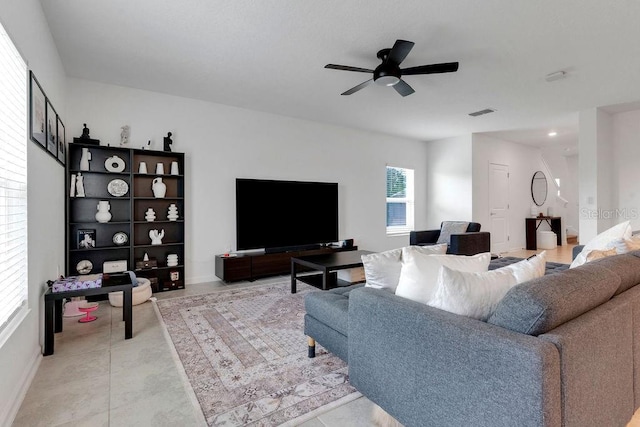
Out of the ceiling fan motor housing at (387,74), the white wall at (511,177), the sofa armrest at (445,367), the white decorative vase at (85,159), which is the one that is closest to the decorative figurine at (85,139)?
the white decorative vase at (85,159)

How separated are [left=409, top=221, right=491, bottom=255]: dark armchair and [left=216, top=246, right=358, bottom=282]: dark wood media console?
2132mm

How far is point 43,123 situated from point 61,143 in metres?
0.91

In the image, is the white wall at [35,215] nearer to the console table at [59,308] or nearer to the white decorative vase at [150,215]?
the console table at [59,308]

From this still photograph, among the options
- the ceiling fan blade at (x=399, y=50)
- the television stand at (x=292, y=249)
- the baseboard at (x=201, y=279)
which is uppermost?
the ceiling fan blade at (x=399, y=50)

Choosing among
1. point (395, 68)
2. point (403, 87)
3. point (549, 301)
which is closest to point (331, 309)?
point (549, 301)

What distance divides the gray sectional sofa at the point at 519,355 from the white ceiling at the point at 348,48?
6.90ft

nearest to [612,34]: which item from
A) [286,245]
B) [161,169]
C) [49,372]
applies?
[286,245]

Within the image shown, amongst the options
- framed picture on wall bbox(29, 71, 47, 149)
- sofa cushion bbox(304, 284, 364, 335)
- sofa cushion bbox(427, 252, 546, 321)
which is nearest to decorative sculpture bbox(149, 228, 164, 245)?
framed picture on wall bbox(29, 71, 47, 149)

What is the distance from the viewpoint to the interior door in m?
6.77

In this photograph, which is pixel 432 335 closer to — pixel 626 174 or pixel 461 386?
pixel 461 386

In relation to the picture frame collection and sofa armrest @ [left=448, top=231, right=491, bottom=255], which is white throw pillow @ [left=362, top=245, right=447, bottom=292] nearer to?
the picture frame collection

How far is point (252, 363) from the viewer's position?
6.91 ft

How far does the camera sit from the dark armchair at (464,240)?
468 centimetres

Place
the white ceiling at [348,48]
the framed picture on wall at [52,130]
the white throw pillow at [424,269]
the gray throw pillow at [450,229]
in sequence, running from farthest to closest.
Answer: the gray throw pillow at [450,229], the framed picture on wall at [52,130], the white ceiling at [348,48], the white throw pillow at [424,269]
